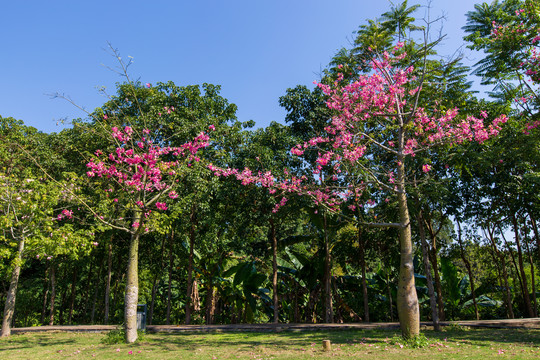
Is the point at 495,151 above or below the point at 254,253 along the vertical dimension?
above

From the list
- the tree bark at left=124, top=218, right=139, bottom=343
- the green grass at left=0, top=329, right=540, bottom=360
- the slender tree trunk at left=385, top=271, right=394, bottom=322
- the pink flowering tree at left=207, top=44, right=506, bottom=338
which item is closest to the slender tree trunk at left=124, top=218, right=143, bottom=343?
the tree bark at left=124, top=218, right=139, bottom=343

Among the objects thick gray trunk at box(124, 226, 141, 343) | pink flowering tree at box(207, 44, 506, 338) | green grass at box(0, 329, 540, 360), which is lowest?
green grass at box(0, 329, 540, 360)

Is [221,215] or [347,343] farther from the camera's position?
[221,215]

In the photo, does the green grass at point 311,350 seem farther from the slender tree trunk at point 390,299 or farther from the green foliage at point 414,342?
the slender tree trunk at point 390,299

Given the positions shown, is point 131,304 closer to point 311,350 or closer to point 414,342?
point 311,350

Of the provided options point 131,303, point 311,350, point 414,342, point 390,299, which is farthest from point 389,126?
point 390,299

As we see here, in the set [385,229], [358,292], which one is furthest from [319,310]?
[385,229]

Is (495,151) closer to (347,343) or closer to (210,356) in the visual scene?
(347,343)

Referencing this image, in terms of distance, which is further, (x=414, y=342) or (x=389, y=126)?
(x=389, y=126)

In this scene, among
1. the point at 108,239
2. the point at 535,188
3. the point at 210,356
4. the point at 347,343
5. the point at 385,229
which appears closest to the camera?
the point at 210,356

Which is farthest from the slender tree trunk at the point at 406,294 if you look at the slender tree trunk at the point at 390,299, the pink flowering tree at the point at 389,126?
the slender tree trunk at the point at 390,299

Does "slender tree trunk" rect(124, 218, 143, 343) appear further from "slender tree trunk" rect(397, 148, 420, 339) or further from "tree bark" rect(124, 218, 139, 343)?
"slender tree trunk" rect(397, 148, 420, 339)

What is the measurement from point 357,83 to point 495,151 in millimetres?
6091

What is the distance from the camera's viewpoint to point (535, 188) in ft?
48.9
